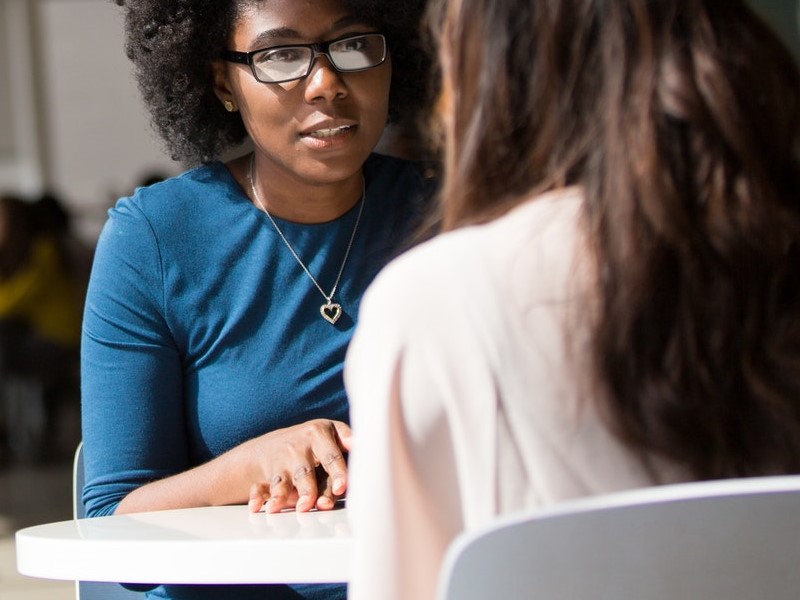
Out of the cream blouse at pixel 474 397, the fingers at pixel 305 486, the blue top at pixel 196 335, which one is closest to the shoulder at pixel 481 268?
the cream blouse at pixel 474 397

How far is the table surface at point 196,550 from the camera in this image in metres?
1.31

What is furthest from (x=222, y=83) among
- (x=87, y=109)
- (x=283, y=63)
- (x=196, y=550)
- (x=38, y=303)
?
(x=87, y=109)

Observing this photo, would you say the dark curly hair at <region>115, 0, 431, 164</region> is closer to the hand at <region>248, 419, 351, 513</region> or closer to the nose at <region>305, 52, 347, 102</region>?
the nose at <region>305, 52, 347, 102</region>

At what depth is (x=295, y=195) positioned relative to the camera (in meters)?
2.03

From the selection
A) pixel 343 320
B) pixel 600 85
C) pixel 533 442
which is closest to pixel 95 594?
pixel 343 320

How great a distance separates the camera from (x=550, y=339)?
1.07 metres

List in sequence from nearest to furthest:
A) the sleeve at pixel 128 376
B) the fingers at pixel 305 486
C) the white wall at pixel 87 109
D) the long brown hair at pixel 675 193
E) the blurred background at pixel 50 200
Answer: the long brown hair at pixel 675 193, the fingers at pixel 305 486, the sleeve at pixel 128 376, the blurred background at pixel 50 200, the white wall at pixel 87 109

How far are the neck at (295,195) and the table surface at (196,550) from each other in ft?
2.04

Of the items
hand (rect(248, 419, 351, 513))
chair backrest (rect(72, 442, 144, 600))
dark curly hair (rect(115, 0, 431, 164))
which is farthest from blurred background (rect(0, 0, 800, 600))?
hand (rect(248, 419, 351, 513))

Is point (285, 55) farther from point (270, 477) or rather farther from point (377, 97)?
point (270, 477)

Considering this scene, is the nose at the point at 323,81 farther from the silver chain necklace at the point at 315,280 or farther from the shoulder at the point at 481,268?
the shoulder at the point at 481,268

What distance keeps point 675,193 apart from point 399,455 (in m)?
0.33

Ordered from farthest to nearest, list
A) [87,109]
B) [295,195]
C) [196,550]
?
[87,109]
[295,195]
[196,550]

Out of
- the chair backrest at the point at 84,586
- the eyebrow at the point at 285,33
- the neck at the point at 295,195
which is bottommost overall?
the chair backrest at the point at 84,586
